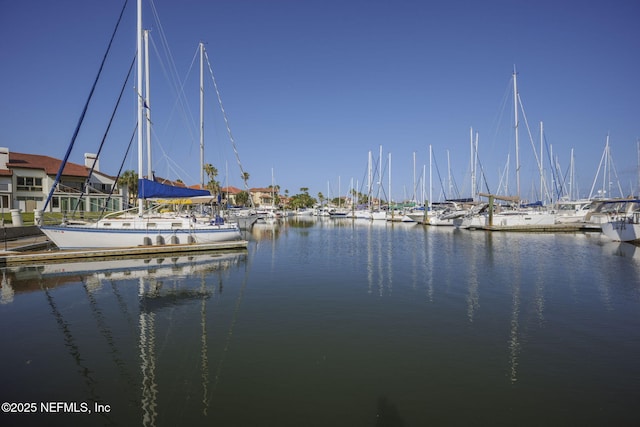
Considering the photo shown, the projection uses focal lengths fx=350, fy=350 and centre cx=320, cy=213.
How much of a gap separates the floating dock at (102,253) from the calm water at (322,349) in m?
3.37

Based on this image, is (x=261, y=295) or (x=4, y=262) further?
(x=4, y=262)

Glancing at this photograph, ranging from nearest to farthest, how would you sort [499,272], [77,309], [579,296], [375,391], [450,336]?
[375,391], [450,336], [77,309], [579,296], [499,272]

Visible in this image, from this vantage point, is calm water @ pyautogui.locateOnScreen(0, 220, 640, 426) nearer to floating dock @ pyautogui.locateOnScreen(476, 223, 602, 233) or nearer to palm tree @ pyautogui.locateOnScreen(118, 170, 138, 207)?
floating dock @ pyautogui.locateOnScreen(476, 223, 602, 233)

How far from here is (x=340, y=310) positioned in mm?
12664

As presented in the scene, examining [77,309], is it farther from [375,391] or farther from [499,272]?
[499,272]

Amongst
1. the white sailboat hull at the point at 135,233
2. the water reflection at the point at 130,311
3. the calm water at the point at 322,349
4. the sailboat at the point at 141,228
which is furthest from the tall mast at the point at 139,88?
the calm water at the point at 322,349

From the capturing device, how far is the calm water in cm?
654

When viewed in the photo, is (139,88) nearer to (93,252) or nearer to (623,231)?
(93,252)

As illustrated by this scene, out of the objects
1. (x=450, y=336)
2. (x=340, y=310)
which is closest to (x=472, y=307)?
(x=450, y=336)

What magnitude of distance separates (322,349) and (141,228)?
2050 cm

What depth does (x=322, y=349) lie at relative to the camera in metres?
9.23

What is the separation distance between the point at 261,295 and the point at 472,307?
8356 millimetres

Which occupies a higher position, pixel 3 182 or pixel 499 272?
pixel 3 182

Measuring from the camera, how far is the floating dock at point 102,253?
20.5m
